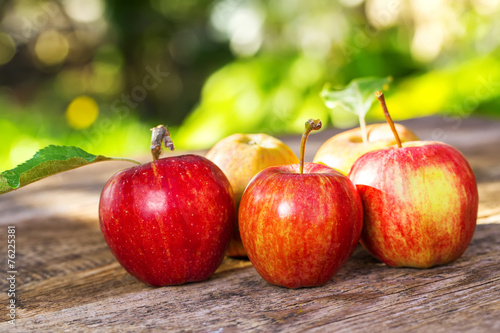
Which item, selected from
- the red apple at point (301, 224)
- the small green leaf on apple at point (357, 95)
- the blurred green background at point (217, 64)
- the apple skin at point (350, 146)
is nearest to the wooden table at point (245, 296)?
the red apple at point (301, 224)

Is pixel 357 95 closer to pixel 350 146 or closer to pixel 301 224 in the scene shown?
pixel 350 146

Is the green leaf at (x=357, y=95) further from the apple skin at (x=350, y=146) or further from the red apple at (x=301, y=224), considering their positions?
the red apple at (x=301, y=224)

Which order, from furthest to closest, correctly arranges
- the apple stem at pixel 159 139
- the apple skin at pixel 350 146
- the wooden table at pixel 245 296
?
the apple skin at pixel 350 146
the apple stem at pixel 159 139
the wooden table at pixel 245 296

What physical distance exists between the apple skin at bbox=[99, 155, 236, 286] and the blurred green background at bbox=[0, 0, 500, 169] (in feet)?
8.32

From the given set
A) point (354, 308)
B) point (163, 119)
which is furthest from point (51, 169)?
point (163, 119)

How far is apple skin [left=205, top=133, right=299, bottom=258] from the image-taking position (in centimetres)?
112

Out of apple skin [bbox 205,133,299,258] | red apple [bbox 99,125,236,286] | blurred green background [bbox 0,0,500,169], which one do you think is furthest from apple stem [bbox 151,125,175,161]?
blurred green background [bbox 0,0,500,169]

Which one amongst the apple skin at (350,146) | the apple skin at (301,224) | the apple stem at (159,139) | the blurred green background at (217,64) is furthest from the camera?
the blurred green background at (217,64)

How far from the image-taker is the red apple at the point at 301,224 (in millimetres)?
891

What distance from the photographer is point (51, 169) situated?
0.96 m

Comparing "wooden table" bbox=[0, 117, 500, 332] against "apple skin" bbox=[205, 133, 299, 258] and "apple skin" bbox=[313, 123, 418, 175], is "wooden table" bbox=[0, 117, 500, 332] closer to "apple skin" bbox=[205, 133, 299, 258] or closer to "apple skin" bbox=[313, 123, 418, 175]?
"apple skin" bbox=[205, 133, 299, 258]

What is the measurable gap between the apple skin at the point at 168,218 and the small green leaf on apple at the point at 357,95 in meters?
0.39

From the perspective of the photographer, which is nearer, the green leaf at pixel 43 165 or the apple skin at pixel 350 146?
the green leaf at pixel 43 165

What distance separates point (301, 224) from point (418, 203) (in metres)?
0.23
